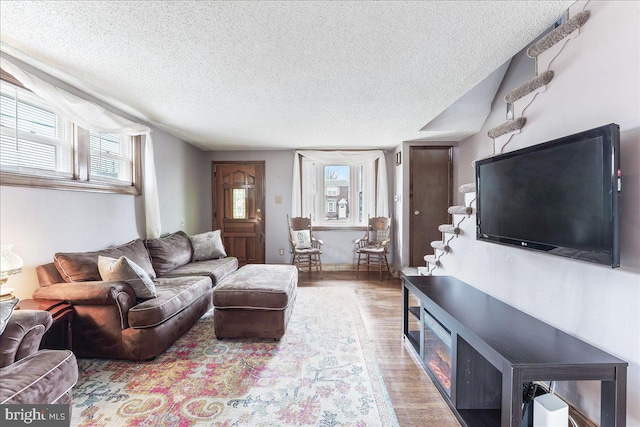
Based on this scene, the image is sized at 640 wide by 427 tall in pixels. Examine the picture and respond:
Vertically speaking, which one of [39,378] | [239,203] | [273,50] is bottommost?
[39,378]

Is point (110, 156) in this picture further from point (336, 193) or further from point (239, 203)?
point (336, 193)

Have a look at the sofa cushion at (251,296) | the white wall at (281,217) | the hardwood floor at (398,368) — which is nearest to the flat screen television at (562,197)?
the hardwood floor at (398,368)

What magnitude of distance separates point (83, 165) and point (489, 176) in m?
3.47

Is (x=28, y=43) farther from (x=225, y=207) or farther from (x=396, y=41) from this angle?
(x=225, y=207)

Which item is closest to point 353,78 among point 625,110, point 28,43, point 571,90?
point 571,90

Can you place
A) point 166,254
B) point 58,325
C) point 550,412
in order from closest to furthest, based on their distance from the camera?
point 550,412, point 58,325, point 166,254

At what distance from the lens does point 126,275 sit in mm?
2197

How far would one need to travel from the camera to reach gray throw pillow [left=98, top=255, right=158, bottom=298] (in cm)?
219

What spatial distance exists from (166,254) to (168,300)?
1222 millimetres

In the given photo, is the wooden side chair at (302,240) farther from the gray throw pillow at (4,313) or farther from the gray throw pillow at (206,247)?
the gray throw pillow at (4,313)

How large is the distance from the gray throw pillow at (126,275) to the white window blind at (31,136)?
0.92 meters

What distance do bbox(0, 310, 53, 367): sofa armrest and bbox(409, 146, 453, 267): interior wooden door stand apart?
4.27 m

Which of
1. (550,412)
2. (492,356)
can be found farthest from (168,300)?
(550,412)

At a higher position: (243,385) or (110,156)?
(110,156)
